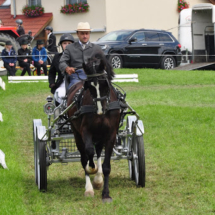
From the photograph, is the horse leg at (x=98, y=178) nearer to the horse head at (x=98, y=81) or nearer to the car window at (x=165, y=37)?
the horse head at (x=98, y=81)

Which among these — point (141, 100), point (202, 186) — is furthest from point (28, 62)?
point (202, 186)

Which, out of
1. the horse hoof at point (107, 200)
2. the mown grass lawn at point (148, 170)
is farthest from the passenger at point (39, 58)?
the horse hoof at point (107, 200)

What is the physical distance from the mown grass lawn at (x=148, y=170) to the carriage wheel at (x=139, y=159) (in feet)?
0.49

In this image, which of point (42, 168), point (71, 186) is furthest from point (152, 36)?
point (42, 168)

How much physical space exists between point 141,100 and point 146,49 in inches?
391

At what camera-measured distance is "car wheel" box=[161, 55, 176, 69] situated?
89.6 ft

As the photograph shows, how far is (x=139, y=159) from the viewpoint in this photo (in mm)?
7902

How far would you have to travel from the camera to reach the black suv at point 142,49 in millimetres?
26703

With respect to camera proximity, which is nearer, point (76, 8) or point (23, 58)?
point (23, 58)

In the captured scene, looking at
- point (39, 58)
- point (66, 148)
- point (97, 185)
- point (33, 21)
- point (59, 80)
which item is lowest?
point (97, 185)

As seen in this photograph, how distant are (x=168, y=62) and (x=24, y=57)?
685 centimetres

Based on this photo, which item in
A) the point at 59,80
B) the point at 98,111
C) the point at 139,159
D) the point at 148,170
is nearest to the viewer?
the point at 98,111

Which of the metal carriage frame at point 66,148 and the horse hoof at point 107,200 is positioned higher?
the metal carriage frame at point 66,148

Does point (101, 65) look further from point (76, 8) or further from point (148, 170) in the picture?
point (76, 8)
